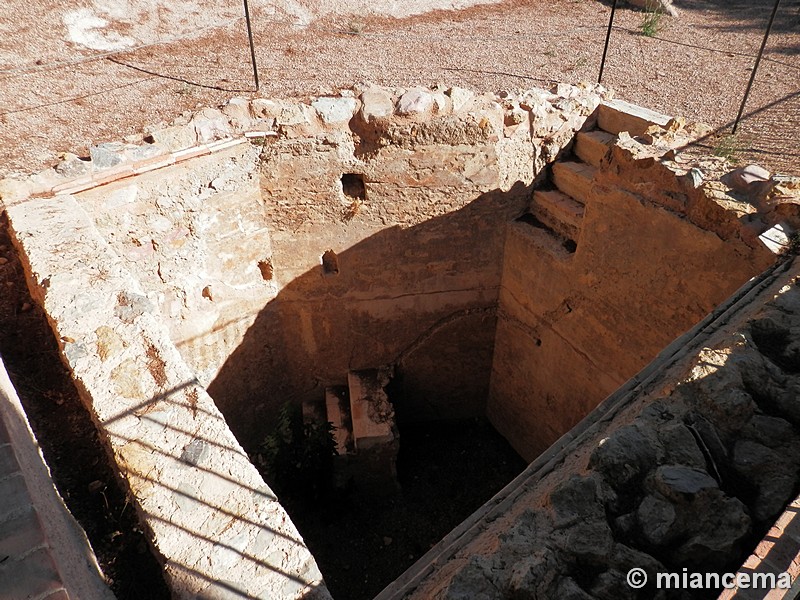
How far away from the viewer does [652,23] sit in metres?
8.83

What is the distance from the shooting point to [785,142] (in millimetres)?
5477

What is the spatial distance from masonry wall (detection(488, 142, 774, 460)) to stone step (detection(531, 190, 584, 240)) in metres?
0.14

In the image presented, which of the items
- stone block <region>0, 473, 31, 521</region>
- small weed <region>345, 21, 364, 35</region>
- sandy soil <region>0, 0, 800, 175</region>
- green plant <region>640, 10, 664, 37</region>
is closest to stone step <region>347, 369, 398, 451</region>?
sandy soil <region>0, 0, 800, 175</region>

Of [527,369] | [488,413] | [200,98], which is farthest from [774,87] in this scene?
[200,98]

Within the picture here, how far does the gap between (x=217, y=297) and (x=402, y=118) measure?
7.29 ft

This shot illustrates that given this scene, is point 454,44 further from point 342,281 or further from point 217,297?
point 217,297

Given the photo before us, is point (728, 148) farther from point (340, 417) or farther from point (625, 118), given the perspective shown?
point (340, 417)

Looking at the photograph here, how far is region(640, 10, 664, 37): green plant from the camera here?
8.84m

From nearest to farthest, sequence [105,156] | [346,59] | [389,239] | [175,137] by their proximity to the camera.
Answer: [105,156] → [175,137] → [389,239] → [346,59]

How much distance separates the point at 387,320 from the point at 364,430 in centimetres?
114

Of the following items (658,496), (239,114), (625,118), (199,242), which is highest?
(239,114)

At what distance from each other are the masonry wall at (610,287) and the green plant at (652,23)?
17.5 feet

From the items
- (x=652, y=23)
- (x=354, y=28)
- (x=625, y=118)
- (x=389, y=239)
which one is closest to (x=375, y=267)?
(x=389, y=239)

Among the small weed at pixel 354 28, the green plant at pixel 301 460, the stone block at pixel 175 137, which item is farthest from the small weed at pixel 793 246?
the small weed at pixel 354 28
